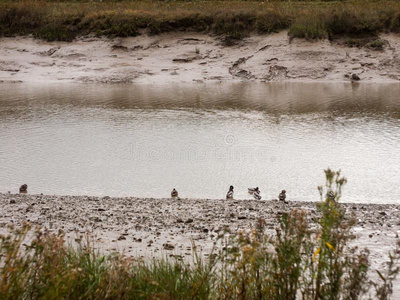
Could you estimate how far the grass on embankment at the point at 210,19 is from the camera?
25.7 metres

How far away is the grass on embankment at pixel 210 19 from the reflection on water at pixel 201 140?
4.43m

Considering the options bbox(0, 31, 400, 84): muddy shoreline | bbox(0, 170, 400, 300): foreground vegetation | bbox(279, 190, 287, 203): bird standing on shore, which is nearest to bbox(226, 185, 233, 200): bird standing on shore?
bbox(279, 190, 287, 203): bird standing on shore

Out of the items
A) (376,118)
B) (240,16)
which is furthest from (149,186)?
(240,16)

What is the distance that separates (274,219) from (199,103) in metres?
11.1

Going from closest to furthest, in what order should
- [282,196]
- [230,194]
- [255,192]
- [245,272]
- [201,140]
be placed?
[245,272], [282,196], [230,194], [255,192], [201,140]

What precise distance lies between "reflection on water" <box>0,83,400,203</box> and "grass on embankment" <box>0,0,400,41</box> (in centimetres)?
443

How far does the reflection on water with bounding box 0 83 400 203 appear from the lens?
35.4 feet

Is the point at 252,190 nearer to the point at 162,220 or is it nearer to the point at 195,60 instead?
the point at 162,220

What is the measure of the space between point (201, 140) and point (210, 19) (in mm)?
13960

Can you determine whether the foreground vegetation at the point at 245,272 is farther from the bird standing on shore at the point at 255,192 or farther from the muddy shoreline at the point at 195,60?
the muddy shoreline at the point at 195,60

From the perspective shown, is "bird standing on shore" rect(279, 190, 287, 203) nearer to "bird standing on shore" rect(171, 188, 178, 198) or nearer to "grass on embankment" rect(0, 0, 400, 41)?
"bird standing on shore" rect(171, 188, 178, 198)

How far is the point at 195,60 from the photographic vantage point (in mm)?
24547

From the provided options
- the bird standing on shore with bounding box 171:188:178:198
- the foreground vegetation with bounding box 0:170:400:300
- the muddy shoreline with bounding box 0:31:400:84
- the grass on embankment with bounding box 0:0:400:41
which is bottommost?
the foreground vegetation with bounding box 0:170:400:300

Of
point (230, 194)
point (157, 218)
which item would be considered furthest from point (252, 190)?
point (157, 218)
